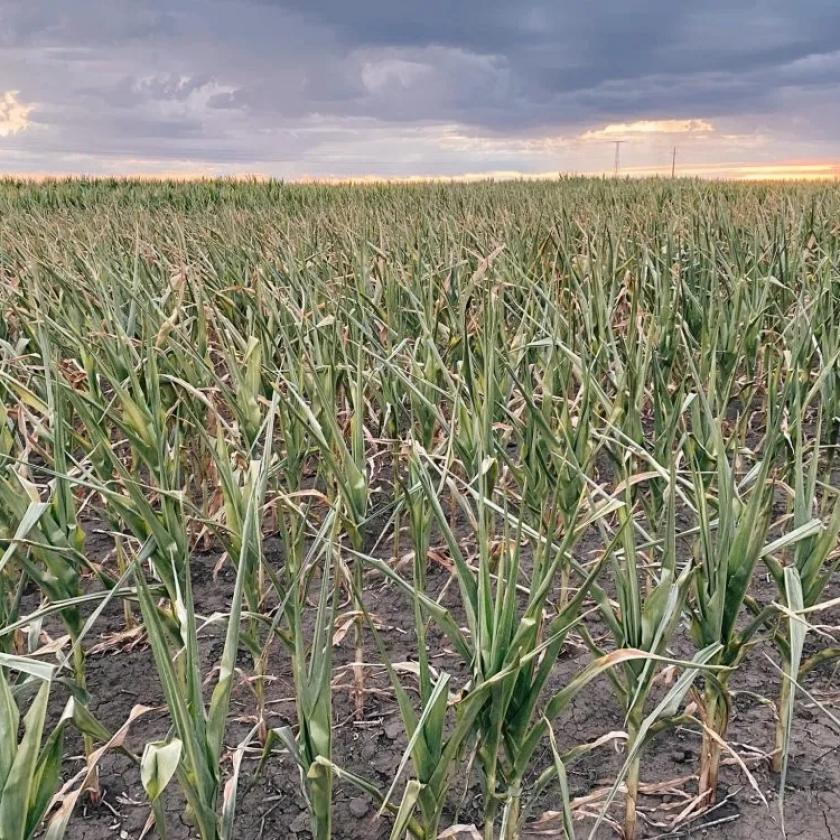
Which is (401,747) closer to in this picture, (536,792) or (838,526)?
(536,792)

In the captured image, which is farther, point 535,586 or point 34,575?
point 34,575

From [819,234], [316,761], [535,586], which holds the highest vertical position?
[819,234]

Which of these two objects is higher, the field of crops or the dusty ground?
the field of crops

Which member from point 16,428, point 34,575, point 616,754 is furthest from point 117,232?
point 616,754

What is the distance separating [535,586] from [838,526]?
448 mm

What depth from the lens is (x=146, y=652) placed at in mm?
1716

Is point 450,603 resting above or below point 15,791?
below

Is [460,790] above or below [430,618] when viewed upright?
below

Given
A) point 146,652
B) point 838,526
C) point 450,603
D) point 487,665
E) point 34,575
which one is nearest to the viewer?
point 487,665

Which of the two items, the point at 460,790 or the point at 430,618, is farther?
the point at 430,618

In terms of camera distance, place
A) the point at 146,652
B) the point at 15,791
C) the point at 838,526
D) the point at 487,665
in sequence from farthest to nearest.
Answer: the point at 146,652, the point at 838,526, the point at 487,665, the point at 15,791

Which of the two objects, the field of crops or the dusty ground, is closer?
the field of crops

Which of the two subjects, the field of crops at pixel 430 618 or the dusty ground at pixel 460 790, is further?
the dusty ground at pixel 460 790

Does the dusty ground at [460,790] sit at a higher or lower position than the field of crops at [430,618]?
lower
